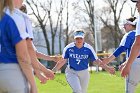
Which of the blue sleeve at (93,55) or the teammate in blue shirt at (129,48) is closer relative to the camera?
the teammate in blue shirt at (129,48)

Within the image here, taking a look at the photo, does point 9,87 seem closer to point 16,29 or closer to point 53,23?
point 16,29

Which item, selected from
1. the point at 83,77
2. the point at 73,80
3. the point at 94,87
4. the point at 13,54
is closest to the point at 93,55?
the point at 83,77

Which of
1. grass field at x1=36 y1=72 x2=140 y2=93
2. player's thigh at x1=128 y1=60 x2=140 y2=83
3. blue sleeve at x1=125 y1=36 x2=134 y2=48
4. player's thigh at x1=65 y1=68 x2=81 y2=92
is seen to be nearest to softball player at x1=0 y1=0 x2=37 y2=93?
Result: player's thigh at x1=128 y1=60 x2=140 y2=83

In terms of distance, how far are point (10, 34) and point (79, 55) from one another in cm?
629

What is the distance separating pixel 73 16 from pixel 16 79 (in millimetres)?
52910

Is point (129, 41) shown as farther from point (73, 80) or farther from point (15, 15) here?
point (15, 15)

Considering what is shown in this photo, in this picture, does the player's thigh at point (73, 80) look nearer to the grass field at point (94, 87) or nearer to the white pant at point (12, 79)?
the grass field at point (94, 87)

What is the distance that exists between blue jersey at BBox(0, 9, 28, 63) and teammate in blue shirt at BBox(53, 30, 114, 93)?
576 cm

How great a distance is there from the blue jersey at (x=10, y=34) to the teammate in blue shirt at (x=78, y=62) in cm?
576

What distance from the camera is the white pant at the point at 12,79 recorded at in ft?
12.8

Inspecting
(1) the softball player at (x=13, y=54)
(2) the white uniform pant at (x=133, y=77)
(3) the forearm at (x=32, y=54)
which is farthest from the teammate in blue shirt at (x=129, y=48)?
(1) the softball player at (x=13, y=54)

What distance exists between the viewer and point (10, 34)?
398 centimetres

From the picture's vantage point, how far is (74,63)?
33.3 feet

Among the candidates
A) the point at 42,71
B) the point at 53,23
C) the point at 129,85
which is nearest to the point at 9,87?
the point at 42,71
